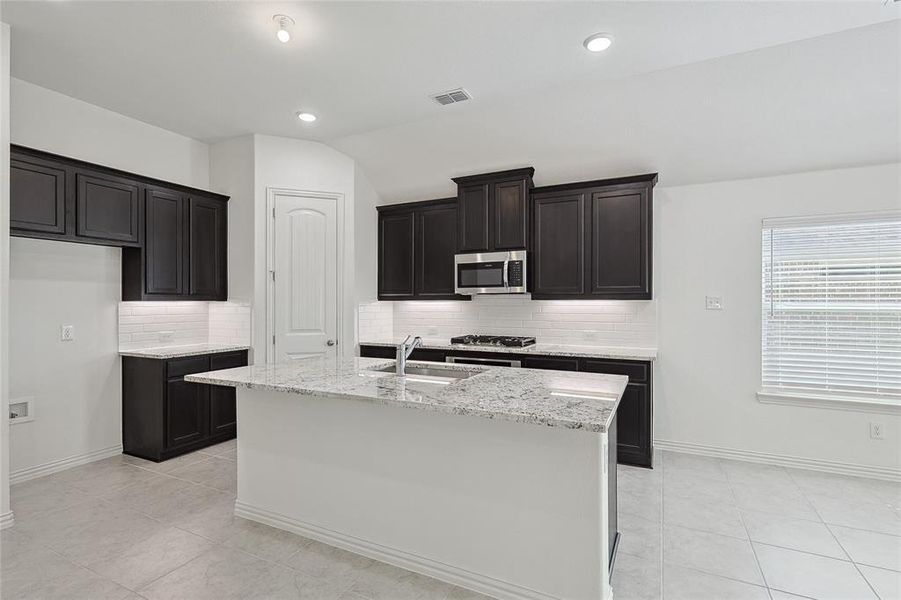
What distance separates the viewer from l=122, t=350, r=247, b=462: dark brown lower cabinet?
388 centimetres

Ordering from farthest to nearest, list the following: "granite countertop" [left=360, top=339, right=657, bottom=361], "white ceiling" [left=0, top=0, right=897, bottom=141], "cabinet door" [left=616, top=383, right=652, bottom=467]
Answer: "granite countertop" [left=360, top=339, right=657, bottom=361], "cabinet door" [left=616, top=383, right=652, bottom=467], "white ceiling" [left=0, top=0, right=897, bottom=141]

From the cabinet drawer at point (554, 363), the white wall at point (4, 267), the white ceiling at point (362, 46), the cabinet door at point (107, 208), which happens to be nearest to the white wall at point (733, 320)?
the cabinet drawer at point (554, 363)

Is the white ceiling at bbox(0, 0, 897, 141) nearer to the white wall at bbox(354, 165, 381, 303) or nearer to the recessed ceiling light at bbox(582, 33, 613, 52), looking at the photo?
the recessed ceiling light at bbox(582, 33, 613, 52)

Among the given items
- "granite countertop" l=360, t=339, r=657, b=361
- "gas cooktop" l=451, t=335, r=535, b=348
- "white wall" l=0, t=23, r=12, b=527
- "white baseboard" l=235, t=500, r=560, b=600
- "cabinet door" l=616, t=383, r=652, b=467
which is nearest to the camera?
"white baseboard" l=235, t=500, r=560, b=600

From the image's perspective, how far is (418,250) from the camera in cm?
512

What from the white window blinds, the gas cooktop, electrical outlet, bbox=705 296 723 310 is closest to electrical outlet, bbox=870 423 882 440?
the white window blinds

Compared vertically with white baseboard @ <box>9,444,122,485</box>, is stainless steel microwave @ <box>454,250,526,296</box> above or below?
above

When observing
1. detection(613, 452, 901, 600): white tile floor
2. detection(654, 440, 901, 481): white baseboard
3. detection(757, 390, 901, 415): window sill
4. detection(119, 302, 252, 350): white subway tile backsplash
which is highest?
detection(119, 302, 252, 350): white subway tile backsplash

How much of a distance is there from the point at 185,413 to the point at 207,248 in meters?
1.63

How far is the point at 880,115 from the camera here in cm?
320

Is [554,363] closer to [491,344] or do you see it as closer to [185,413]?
[491,344]

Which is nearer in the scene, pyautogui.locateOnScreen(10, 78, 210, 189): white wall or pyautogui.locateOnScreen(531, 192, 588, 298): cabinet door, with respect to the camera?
pyautogui.locateOnScreen(10, 78, 210, 189): white wall

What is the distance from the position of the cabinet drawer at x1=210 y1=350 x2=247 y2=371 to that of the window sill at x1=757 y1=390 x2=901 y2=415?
4.85 m

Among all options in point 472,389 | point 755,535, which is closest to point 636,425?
point 755,535
